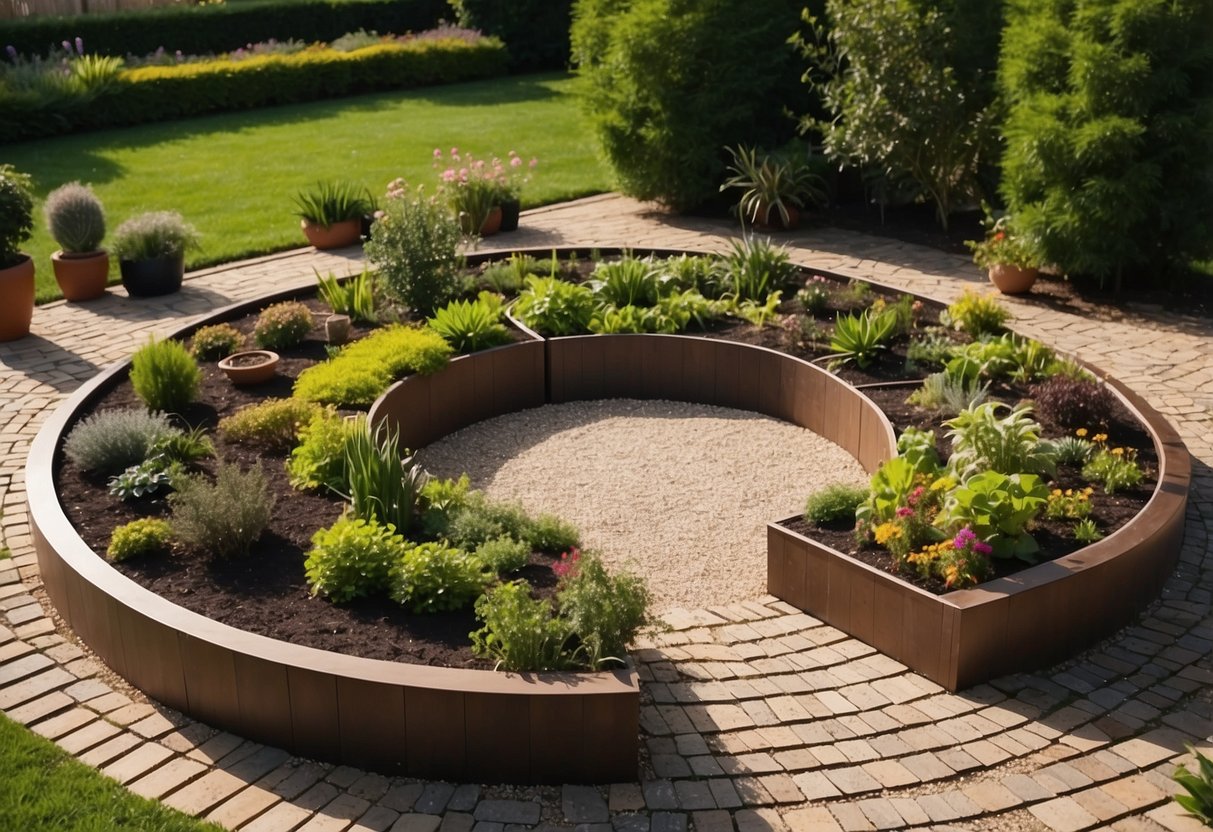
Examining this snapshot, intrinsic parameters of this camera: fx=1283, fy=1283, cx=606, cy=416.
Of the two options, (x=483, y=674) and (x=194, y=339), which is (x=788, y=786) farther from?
(x=194, y=339)

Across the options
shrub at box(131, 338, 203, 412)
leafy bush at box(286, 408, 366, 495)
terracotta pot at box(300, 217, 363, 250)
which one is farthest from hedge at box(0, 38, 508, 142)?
leafy bush at box(286, 408, 366, 495)

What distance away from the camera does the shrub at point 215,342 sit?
9.25 m

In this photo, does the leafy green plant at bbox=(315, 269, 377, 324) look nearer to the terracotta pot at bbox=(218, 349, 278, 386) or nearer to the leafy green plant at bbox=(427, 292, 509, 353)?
the leafy green plant at bbox=(427, 292, 509, 353)

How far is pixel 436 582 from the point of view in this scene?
591cm

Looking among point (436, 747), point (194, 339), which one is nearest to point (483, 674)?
point (436, 747)

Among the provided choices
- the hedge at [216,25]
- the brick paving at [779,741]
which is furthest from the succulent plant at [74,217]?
the hedge at [216,25]

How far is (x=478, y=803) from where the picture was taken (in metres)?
5.09

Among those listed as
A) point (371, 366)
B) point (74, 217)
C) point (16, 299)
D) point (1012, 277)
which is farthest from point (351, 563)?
point (1012, 277)

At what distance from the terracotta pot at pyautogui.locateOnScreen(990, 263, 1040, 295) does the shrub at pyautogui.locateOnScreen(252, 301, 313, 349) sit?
6.15 m

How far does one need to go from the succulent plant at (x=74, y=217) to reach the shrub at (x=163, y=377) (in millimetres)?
3965

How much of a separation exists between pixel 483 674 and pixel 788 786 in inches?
51.8

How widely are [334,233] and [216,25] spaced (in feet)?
42.2

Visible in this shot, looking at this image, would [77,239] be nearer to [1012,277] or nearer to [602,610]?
[602,610]

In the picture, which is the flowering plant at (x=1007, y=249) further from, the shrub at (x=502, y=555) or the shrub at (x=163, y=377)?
the shrub at (x=163, y=377)
